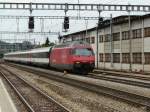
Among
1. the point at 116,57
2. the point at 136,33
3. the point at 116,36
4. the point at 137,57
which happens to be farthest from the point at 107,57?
the point at 137,57

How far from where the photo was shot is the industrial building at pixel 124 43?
159 ft

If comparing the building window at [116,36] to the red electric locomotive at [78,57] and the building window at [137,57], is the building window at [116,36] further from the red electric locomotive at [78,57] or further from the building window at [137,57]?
the red electric locomotive at [78,57]

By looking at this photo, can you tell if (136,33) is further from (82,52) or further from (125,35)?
(82,52)

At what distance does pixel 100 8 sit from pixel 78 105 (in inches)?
1320

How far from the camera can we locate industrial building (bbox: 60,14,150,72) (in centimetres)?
4856

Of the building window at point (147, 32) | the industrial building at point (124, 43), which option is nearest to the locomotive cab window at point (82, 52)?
the industrial building at point (124, 43)

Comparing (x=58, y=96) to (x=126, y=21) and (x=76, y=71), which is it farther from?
(x=126, y=21)

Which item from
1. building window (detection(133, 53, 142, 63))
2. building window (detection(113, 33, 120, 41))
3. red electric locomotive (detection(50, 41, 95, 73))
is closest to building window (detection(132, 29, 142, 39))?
building window (detection(133, 53, 142, 63))

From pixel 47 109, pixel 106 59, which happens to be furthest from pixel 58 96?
pixel 106 59

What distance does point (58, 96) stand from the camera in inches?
762

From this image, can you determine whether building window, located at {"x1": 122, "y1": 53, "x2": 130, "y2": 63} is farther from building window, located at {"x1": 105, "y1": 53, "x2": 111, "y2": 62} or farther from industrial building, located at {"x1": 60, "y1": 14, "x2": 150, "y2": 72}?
building window, located at {"x1": 105, "y1": 53, "x2": 111, "y2": 62}

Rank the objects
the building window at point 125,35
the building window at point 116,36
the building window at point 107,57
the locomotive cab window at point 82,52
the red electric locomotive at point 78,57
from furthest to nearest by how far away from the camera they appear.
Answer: the building window at point 107,57
the building window at point 116,36
the building window at point 125,35
the locomotive cab window at point 82,52
the red electric locomotive at point 78,57

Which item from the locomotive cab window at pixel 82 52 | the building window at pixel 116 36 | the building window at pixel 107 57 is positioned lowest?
the building window at pixel 107 57

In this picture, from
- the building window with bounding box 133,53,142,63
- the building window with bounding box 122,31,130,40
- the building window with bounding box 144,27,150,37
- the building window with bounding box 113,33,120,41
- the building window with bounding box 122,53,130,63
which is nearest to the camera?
the building window with bounding box 144,27,150,37
